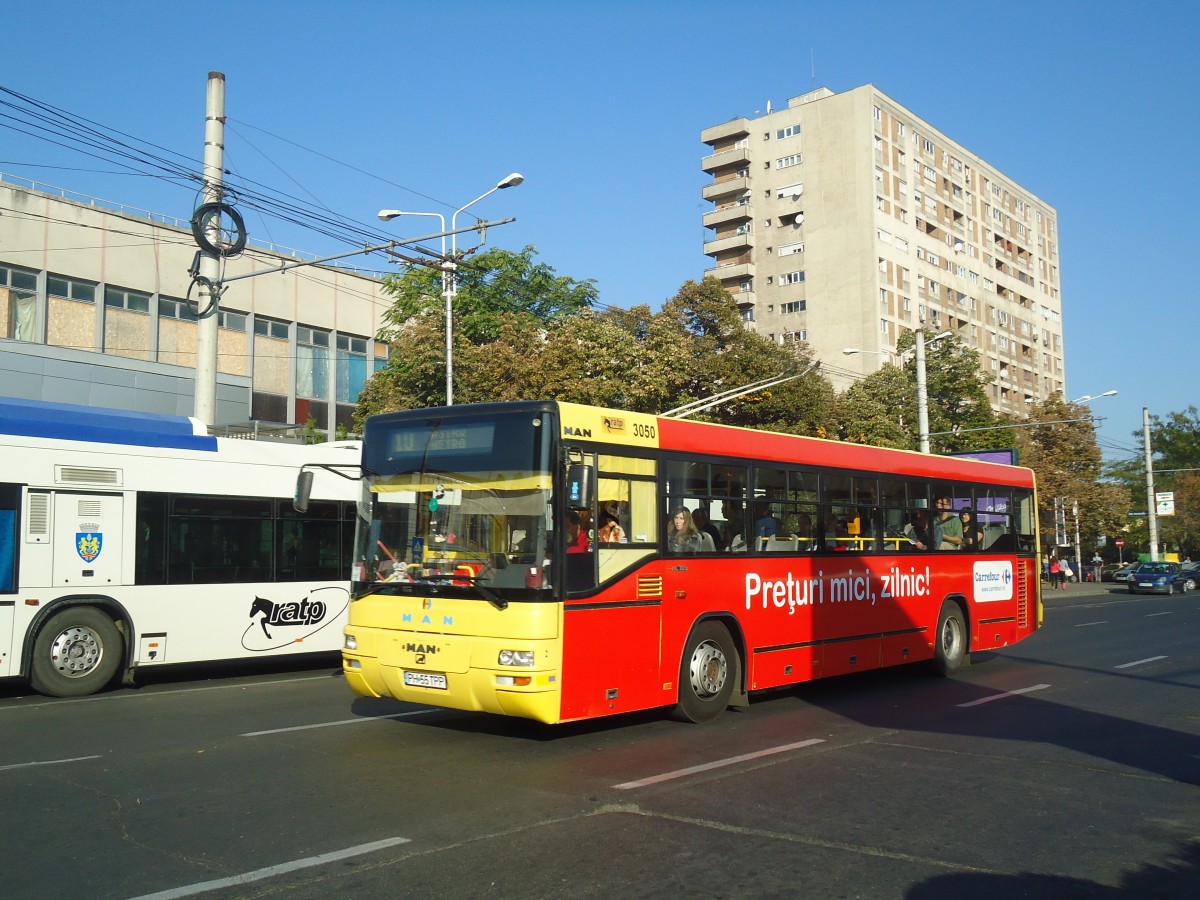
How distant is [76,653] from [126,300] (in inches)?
1051

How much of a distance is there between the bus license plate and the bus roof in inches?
238

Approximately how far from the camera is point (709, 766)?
8.45 m

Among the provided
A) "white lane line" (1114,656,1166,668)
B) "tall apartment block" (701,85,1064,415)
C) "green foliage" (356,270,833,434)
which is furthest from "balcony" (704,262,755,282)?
"white lane line" (1114,656,1166,668)

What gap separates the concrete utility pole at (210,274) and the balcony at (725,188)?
64428 millimetres

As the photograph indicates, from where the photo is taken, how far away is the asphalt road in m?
5.58

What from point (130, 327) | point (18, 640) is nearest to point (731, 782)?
point (18, 640)

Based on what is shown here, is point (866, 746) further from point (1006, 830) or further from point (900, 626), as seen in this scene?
point (900, 626)

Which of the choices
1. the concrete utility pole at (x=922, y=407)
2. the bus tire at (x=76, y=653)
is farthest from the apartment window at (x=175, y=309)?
the bus tire at (x=76, y=653)

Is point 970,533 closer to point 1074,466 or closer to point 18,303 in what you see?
point 18,303

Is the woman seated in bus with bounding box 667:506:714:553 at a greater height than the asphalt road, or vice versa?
the woman seated in bus with bounding box 667:506:714:553

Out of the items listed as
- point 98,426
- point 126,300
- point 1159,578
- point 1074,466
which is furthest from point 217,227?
point 1074,466

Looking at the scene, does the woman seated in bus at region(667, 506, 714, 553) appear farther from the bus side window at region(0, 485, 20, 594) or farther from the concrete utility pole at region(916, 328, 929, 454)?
the concrete utility pole at region(916, 328, 929, 454)

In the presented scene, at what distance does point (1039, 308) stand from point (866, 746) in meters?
97.1

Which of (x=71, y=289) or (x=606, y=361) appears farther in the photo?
(x=71, y=289)
